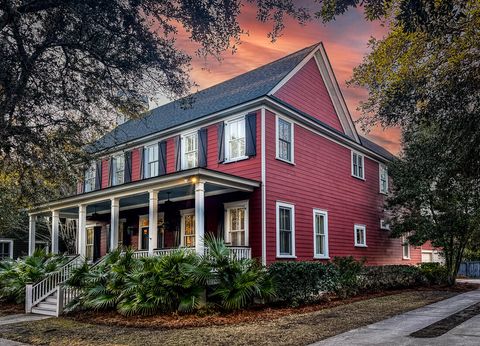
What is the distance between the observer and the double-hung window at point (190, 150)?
17859mm

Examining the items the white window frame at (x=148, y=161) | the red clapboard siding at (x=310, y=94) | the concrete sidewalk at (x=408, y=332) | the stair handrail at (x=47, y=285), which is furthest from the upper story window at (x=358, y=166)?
the stair handrail at (x=47, y=285)

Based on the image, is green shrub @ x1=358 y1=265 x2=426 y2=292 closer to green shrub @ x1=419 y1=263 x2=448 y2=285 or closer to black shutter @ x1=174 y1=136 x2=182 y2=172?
green shrub @ x1=419 y1=263 x2=448 y2=285

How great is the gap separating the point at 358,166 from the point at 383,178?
3.25 m

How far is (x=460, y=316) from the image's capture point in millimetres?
Result: 10461

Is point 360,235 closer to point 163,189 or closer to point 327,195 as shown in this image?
point 327,195

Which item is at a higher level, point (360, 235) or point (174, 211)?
point (174, 211)

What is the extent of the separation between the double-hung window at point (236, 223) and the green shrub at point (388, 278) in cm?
415

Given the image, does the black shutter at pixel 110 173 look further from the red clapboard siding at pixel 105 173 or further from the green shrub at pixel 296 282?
the green shrub at pixel 296 282

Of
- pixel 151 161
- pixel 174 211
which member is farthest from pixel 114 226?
pixel 151 161

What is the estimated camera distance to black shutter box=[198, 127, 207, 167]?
17.4 m

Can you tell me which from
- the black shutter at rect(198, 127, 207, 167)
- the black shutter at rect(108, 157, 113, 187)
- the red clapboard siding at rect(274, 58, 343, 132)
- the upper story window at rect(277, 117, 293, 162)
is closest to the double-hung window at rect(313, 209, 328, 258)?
the upper story window at rect(277, 117, 293, 162)

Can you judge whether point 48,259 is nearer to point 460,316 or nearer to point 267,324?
point 267,324

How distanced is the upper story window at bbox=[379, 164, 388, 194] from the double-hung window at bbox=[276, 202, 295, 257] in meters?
9.24

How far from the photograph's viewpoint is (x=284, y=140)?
1669 cm
